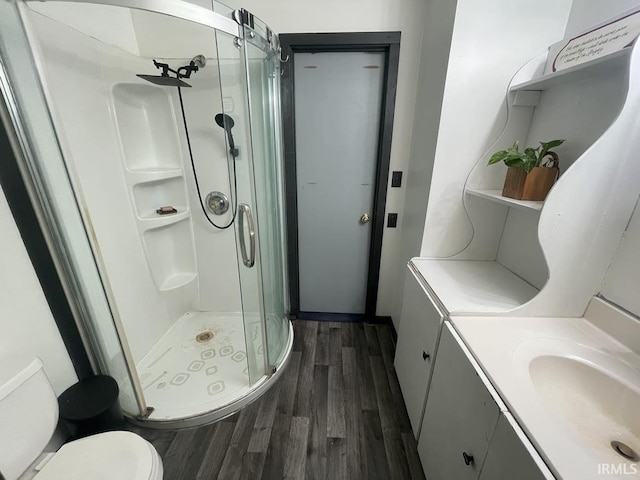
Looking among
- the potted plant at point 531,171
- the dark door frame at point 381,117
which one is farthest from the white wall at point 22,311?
the potted plant at point 531,171

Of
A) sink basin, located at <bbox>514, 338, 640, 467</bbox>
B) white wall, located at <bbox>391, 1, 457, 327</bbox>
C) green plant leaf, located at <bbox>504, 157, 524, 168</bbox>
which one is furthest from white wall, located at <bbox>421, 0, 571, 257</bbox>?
sink basin, located at <bbox>514, 338, 640, 467</bbox>

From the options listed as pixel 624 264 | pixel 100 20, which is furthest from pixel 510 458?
pixel 100 20

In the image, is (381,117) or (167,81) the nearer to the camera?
(167,81)

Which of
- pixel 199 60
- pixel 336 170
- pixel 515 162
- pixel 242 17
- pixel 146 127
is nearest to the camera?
pixel 515 162

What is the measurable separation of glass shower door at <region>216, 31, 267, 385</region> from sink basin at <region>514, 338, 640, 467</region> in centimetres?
123

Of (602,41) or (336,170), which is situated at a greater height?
(602,41)

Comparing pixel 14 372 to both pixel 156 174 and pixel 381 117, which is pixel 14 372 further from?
pixel 381 117

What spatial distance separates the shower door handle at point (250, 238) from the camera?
4.39 ft

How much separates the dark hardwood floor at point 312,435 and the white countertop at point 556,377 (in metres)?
0.79

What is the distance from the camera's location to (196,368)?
1667mm

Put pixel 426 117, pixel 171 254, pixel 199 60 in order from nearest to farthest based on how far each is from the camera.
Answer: pixel 426 117
pixel 199 60
pixel 171 254

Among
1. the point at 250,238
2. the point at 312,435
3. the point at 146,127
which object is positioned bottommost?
the point at 312,435

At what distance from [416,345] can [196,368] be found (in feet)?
Answer: 4.67

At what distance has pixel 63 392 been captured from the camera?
116 cm
